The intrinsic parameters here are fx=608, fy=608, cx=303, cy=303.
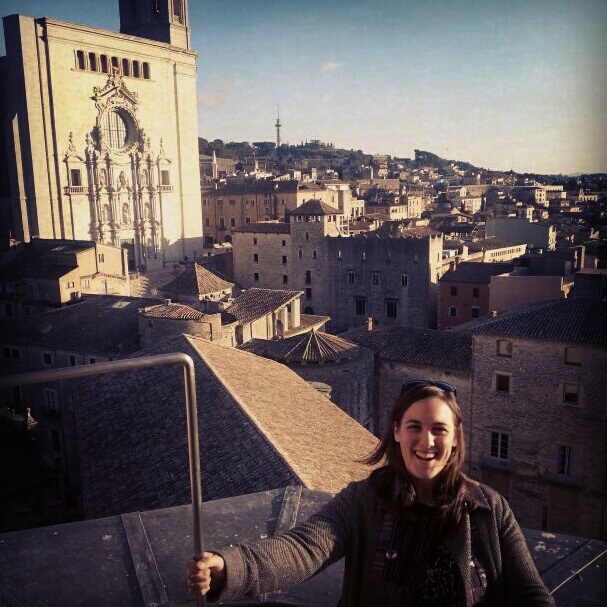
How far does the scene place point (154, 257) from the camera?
5034 centimetres

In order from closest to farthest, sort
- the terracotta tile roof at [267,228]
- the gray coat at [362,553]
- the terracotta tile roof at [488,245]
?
the gray coat at [362,553], the terracotta tile roof at [267,228], the terracotta tile roof at [488,245]

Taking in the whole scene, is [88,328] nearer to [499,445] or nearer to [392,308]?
[499,445]

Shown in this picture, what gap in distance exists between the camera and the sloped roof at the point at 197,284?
1156 inches

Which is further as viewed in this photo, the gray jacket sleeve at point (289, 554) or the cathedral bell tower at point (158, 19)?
the cathedral bell tower at point (158, 19)

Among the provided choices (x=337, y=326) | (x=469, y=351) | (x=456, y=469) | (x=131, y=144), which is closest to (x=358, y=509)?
(x=456, y=469)

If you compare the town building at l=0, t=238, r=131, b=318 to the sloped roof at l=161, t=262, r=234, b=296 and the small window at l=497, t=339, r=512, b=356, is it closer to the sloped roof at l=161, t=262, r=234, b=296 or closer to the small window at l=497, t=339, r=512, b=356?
the sloped roof at l=161, t=262, r=234, b=296

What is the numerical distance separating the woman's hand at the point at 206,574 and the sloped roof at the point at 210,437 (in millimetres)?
5383

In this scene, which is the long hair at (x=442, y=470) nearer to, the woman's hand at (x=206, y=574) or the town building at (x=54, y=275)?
the woman's hand at (x=206, y=574)

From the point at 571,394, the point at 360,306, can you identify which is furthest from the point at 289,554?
the point at 360,306

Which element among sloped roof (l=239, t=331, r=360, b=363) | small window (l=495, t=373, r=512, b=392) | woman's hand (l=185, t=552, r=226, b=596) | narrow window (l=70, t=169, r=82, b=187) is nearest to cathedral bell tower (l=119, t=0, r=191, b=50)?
narrow window (l=70, t=169, r=82, b=187)

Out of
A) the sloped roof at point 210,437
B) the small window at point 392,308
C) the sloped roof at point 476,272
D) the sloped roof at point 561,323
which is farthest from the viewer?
the small window at point 392,308

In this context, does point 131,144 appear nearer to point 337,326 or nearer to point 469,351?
point 337,326

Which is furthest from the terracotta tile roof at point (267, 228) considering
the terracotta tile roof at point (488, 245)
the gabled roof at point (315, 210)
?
the terracotta tile roof at point (488, 245)

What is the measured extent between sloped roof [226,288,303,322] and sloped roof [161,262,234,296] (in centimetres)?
224
